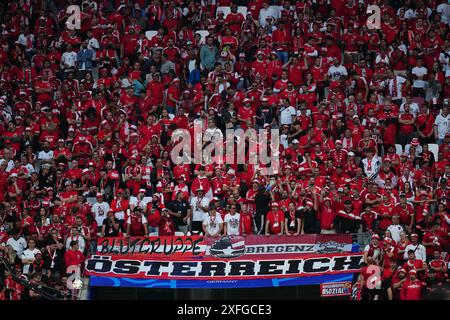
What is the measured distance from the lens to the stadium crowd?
22.8 m

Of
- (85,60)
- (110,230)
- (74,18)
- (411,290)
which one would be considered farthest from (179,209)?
(74,18)

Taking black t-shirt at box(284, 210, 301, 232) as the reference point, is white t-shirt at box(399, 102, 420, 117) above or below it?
above

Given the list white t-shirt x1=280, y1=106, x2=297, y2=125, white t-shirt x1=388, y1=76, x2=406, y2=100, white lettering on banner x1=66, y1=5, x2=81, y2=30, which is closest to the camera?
white t-shirt x1=280, y1=106, x2=297, y2=125

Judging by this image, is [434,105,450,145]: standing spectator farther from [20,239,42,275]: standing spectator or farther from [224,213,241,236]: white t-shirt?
[20,239,42,275]: standing spectator

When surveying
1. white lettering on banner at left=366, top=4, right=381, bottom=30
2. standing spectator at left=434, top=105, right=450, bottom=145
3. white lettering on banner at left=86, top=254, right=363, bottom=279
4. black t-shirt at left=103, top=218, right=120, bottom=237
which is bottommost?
white lettering on banner at left=86, top=254, right=363, bottom=279

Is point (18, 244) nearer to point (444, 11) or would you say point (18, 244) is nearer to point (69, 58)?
point (69, 58)

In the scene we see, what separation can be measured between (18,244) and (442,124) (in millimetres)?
9120

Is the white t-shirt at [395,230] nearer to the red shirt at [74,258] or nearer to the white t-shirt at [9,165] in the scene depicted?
the red shirt at [74,258]

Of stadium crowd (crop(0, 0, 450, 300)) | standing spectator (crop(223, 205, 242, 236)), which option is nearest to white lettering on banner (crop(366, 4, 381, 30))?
stadium crowd (crop(0, 0, 450, 300))

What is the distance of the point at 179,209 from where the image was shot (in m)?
23.2

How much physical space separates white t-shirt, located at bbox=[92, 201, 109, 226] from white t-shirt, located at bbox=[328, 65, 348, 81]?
6.17 m

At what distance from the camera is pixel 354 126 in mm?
24984
